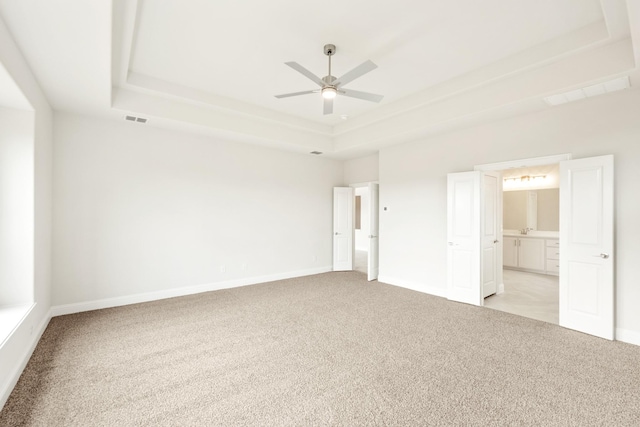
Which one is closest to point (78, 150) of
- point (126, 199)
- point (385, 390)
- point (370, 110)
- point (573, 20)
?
point (126, 199)

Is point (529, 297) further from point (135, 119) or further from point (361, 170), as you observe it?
point (135, 119)

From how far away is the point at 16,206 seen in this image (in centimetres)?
299

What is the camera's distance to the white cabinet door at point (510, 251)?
7.23 m

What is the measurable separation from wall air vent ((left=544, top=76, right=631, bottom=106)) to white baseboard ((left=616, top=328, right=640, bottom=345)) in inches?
107

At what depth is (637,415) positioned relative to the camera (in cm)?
207

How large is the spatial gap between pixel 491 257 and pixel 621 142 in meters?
2.43

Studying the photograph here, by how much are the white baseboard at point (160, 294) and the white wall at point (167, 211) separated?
0.16ft

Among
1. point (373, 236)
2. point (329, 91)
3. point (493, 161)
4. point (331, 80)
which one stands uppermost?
point (331, 80)

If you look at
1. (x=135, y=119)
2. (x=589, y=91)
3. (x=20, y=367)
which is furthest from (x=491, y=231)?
(x=20, y=367)

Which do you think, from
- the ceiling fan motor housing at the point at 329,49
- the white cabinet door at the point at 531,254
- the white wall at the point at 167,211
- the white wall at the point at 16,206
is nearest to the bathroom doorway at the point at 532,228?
the white cabinet door at the point at 531,254

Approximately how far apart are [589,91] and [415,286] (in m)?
3.76

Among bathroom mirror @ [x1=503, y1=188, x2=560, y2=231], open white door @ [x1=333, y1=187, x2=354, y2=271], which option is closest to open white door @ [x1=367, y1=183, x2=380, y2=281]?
open white door @ [x1=333, y1=187, x2=354, y2=271]

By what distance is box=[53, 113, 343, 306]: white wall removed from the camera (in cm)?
→ 414

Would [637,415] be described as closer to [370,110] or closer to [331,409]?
[331,409]
